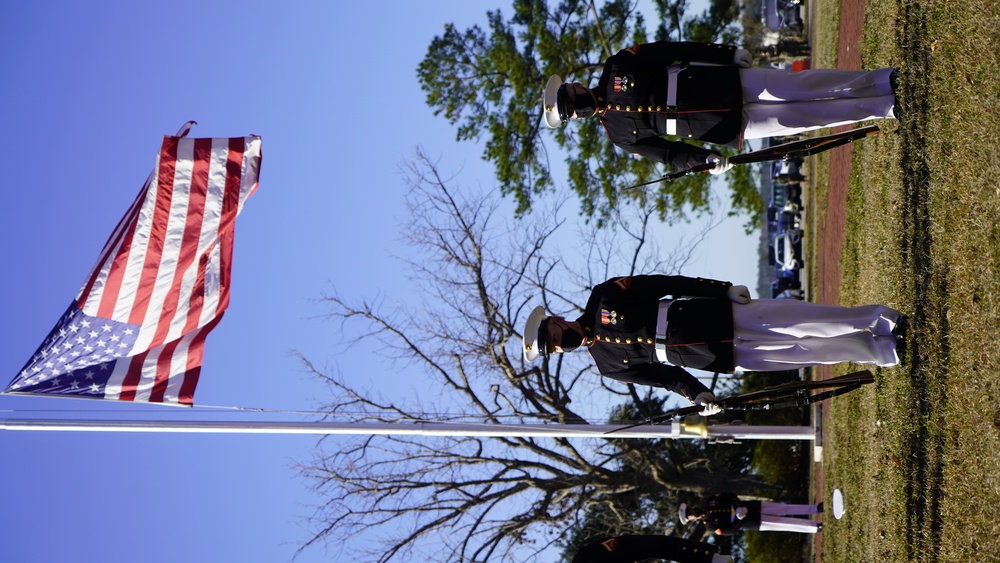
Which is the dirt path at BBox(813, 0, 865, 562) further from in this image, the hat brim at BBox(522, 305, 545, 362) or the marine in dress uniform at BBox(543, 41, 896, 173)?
the hat brim at BBox(522, 305, 545, 362)

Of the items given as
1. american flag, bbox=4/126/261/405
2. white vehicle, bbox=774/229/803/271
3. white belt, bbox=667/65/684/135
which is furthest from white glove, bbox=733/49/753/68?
white vehicle, bbox=774/229/803/271

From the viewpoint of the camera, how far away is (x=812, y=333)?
268 inches

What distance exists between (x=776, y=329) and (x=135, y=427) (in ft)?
22.6

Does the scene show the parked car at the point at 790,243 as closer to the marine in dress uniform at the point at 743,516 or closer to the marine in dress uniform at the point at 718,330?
the marine in dress uniform at the point at 743,516

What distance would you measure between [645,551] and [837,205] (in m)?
6.77

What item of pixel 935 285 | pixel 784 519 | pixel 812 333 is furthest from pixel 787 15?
pixel 812 333

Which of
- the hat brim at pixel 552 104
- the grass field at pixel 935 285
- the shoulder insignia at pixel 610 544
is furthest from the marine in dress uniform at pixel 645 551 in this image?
the hat brim at pixel 552 104

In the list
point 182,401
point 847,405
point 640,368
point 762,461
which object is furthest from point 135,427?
point 762,461

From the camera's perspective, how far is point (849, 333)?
680 cm

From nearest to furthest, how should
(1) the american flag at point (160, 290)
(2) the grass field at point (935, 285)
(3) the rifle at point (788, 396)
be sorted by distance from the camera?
(2) the grass field at point (935, 285) < (3) the rifle at point (788, 396) < (1) the american flag at point (160, 290)

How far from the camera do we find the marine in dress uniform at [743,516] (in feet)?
39.7

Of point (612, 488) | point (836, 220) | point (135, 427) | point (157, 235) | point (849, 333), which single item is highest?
point (836, 220)

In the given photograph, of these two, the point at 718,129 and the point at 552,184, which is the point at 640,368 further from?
the point at 552,184

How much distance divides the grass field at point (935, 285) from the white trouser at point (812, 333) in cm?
51
